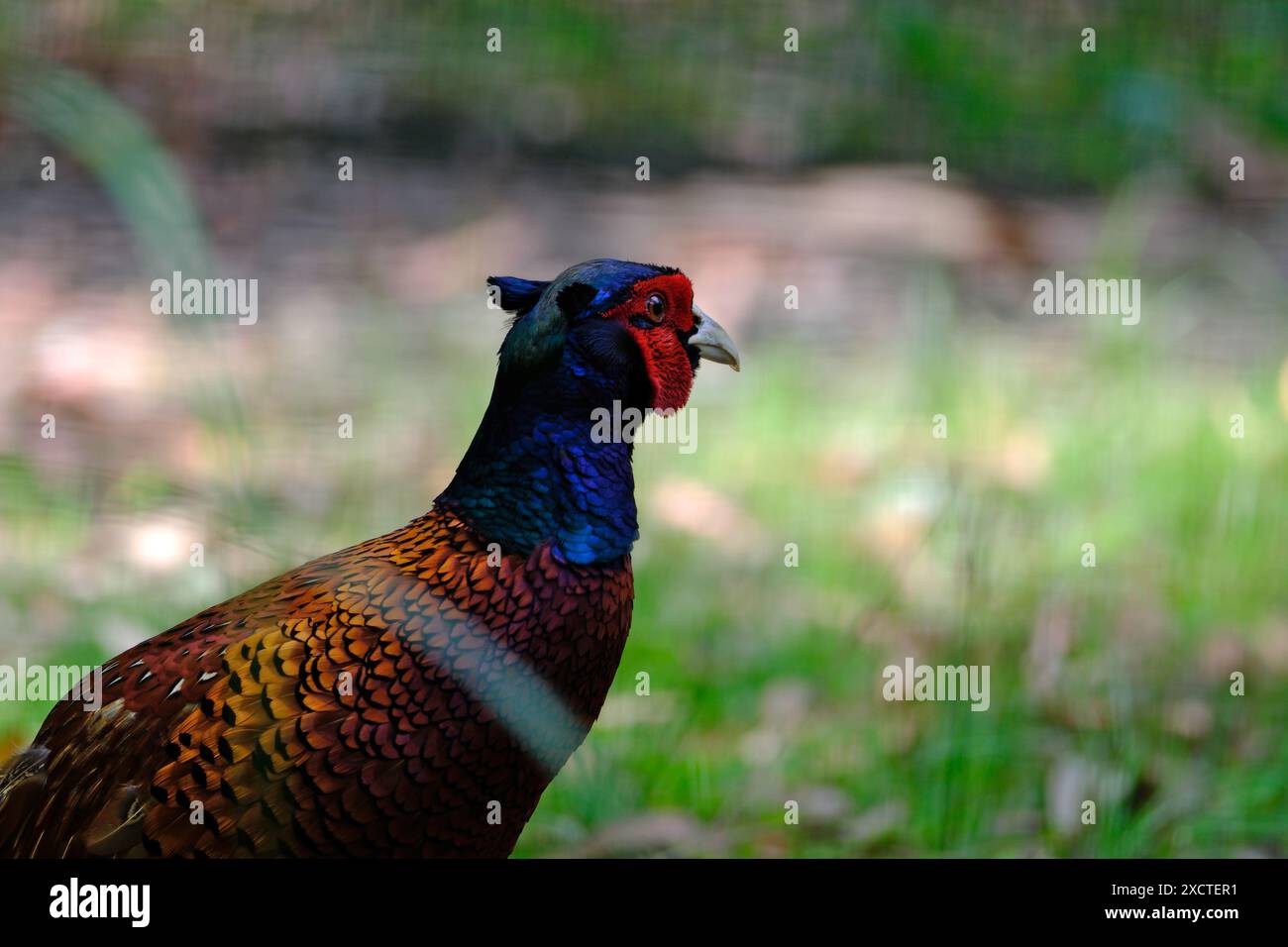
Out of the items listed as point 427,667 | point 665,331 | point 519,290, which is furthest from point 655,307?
point 427,667

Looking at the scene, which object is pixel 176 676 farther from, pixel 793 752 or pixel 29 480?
pixel 793 752

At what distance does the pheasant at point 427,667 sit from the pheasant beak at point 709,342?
1.1 inches

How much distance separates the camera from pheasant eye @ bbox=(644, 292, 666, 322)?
195cm

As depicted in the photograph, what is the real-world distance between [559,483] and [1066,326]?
181 cm

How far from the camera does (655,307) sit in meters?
1.96

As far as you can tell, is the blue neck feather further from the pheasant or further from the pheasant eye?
the pheasant eye

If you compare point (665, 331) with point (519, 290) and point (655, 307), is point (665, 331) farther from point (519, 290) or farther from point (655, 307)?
point (519, 290)

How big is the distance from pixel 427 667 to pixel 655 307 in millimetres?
644

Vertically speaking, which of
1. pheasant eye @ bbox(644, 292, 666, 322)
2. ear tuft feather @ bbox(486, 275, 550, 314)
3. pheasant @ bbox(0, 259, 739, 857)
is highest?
ear tuft feather @ bbox(486, 275, 550, 314)

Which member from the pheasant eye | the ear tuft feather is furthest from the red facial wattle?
the ear tuft feather

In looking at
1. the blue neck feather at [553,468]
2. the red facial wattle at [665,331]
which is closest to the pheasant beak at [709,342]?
the red facial wattle at [665,331]

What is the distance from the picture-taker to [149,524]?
8.34 feet

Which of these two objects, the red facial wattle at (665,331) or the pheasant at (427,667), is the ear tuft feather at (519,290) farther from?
the red facial wattle at (665,331)

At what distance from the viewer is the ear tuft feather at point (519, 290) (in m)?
1.95
